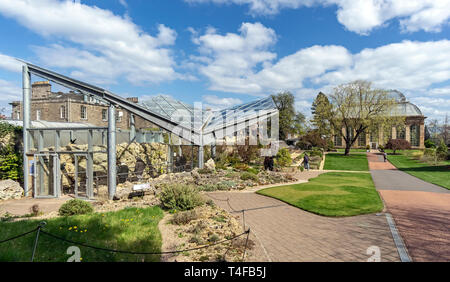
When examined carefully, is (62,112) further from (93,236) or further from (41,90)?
(93,236)

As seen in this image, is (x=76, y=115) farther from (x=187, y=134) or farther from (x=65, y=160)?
(x=187, y=134)

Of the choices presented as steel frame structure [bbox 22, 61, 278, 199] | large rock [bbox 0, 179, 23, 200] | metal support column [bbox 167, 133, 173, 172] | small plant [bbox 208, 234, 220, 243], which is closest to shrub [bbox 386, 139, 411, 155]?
steel frame structure [bbox 22, 61, 278, 199]

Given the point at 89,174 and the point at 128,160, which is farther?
the point at 128,160

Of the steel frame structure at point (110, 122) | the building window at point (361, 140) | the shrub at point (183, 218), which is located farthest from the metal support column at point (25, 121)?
the building window at point (361, 140)

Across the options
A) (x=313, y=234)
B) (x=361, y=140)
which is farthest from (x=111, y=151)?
(x=361, y=140)

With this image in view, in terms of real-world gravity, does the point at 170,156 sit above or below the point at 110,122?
below

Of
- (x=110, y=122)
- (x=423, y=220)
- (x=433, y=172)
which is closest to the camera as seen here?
(x=423, y=220)

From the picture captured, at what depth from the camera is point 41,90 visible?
28.9m

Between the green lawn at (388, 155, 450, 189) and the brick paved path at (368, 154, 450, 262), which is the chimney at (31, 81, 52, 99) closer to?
the brick paved path at (368, 154, 450, 262)

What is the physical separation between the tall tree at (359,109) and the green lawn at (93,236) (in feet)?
105

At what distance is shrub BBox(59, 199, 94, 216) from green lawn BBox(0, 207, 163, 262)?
0.94 metres

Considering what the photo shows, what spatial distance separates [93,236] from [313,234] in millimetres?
5306

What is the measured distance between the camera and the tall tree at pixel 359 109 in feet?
105

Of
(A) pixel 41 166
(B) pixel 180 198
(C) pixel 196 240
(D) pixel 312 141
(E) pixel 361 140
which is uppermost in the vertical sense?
(E) pixel 361 140
